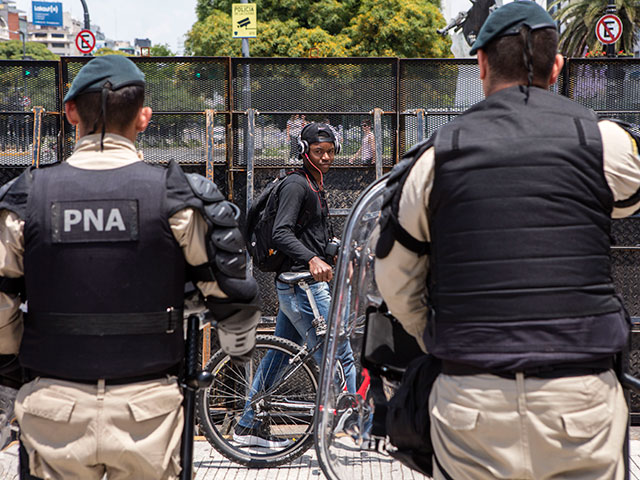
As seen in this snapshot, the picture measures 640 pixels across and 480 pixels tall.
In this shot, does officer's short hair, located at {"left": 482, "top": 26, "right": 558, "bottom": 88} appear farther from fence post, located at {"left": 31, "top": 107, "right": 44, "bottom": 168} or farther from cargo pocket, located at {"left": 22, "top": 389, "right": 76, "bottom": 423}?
fence post, located at {"left": 31, "top": 107, "right": 44, "bottom": 168}

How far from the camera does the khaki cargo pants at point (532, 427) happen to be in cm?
236

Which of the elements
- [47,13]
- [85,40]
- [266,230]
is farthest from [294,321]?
[47,13]

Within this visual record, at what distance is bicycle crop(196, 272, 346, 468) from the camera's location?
198 inches

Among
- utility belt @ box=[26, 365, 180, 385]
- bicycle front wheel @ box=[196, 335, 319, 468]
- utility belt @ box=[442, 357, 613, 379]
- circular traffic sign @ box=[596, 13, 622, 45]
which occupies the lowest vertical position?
bicycle front wheel @ box=[196, 335, 319, 468]

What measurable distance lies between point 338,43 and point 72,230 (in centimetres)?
3246

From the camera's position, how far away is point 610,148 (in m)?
2.47

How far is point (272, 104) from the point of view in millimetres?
6934

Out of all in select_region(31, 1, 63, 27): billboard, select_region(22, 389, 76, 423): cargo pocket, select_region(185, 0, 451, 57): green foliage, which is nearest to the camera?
select_region(22, 389, 76, 423): cargo pocket

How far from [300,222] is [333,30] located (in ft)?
105

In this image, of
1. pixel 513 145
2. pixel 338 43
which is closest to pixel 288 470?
pixel 513 145

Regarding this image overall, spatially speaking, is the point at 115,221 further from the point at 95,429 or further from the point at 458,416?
the point at 458,416

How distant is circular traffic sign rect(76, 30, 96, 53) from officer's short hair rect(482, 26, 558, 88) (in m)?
16.6

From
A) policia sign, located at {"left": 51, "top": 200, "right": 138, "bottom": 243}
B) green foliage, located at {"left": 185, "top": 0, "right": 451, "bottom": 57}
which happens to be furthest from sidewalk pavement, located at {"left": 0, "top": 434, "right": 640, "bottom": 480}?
green foliage, located at {"left": 185, "top": 0, "right": 451, "bottom": 57}

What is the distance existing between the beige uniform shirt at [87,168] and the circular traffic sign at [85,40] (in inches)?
631
